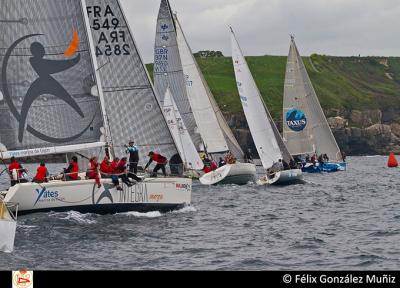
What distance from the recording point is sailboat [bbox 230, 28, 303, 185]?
42.0 metres

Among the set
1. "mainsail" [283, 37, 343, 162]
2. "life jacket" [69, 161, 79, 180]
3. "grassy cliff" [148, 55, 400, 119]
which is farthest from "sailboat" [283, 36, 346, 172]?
"grassy cliff" [148, 55, 400, 119]

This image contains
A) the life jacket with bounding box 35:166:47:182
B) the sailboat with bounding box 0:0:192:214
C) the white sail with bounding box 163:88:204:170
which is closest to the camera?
the life jacket with bounding box 35:166:47:182

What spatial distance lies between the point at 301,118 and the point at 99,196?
1365 inches

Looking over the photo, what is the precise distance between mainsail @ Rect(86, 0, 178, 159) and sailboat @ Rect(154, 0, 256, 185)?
63.7ft

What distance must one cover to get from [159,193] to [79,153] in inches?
117

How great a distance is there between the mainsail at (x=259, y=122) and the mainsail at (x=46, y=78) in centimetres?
1981

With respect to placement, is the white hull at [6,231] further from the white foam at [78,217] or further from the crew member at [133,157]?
the crew member at [133,157]

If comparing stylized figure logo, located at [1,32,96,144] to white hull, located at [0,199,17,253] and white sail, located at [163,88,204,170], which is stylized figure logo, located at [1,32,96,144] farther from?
white sail, located at [163,88,204,170]

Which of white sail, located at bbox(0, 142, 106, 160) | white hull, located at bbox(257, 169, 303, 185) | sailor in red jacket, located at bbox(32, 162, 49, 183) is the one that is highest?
white sail, located at bbox(0, 142, 106, 160)

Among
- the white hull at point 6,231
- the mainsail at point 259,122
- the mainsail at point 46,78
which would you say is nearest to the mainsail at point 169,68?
→ the mainsail at point 259,122
